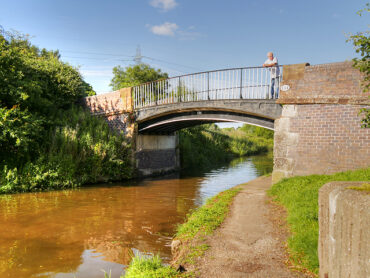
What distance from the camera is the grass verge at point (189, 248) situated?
366 cm

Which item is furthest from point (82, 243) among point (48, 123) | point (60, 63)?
point (60, 63)

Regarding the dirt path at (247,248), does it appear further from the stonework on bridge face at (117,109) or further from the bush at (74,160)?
the stonework on bridge face at (117,109)

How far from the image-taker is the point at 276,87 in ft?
32.1

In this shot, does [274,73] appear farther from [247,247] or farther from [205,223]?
[247,247]

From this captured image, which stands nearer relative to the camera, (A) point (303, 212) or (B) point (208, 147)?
(A) point (303, 212)

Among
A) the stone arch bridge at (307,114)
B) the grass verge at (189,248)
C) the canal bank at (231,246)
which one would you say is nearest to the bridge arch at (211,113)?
the stone arch bridge at (307,114)

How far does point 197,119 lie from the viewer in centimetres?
1303

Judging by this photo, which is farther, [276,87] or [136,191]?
[136,191]

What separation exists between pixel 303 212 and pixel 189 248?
2.57 m

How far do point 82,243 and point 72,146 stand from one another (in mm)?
7314

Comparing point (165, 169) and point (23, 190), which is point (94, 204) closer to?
point (23, 190)

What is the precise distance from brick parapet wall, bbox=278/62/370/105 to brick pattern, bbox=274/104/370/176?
24 cm

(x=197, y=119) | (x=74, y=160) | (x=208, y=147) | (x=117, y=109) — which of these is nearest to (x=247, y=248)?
(x=197, y=119)

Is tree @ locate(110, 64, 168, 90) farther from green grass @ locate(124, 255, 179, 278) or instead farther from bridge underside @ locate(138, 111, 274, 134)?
green grass @ locate(124, 255, 179, 278)
